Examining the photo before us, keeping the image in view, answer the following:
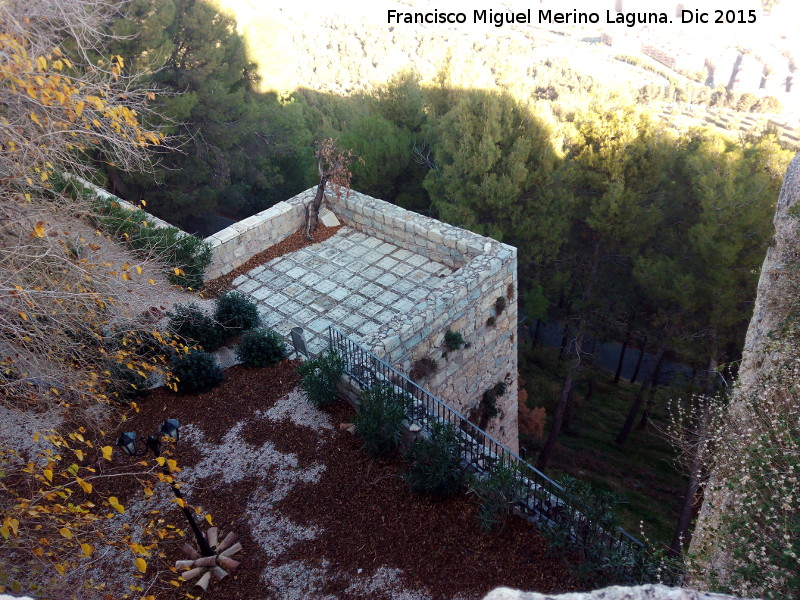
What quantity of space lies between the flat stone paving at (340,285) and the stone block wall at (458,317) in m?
0.39

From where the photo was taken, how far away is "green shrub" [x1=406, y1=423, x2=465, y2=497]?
18.2 feet

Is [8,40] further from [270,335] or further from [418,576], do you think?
[418,576]

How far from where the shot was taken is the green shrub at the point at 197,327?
306 inches

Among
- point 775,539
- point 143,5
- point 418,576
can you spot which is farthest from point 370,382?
point 143,5

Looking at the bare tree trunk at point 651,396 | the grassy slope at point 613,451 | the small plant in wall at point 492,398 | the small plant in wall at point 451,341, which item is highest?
the small plant in wall at point 451,341

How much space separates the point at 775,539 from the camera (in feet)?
13.4

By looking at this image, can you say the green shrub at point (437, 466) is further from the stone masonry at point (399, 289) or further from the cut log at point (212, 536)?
the cut log at point (212, 536)

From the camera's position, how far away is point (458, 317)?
824cm

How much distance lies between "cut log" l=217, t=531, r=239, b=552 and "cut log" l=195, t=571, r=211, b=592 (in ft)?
0.88

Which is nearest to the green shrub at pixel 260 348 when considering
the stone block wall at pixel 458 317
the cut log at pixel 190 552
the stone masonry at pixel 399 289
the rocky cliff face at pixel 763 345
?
the stone masonry at pixel 399 289

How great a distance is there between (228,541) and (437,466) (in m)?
2.29

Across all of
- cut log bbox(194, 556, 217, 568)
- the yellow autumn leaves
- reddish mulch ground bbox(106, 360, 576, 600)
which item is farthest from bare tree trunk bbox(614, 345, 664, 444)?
the yellow autumn leaves

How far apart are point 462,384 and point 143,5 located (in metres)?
11.1

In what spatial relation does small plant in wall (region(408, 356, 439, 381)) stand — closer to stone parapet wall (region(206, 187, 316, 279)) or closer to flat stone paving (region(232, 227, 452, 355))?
flat stone paving (region(232, 227, 452, 355))
